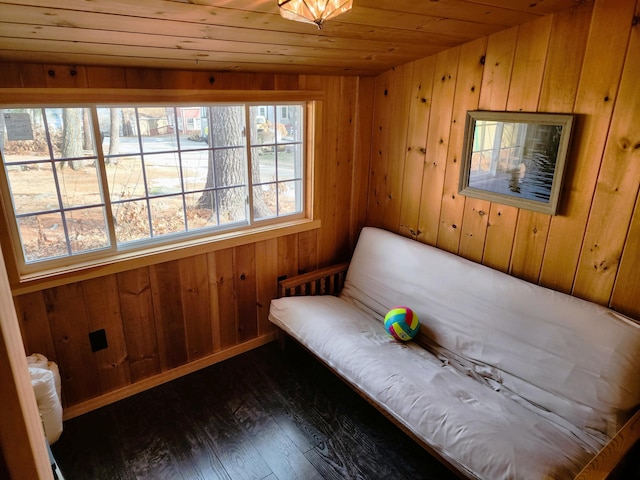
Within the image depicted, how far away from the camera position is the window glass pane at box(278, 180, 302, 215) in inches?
119

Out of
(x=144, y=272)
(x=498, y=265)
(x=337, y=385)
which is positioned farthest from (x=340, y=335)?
(x=144, y=272)

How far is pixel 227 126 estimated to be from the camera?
2643mm

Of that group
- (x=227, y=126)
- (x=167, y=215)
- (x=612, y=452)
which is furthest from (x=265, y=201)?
(x=612, y=452)

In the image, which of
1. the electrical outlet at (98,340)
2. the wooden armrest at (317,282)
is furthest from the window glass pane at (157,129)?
the wooden armrest at (317,282)

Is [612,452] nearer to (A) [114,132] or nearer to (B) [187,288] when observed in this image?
(B) [187,288]

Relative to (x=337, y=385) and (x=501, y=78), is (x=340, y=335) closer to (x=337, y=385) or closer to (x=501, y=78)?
(x=337, y=385)

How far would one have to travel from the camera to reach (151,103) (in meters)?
2.28

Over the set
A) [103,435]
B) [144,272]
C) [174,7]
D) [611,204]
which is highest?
[174,7]

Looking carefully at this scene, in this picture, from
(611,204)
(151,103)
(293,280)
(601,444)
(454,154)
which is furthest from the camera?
(293,280)

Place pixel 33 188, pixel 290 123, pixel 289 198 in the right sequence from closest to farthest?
pixel 33 188 < pixel 290 123 < pixel 289 198

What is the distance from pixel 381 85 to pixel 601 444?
2.46 metres

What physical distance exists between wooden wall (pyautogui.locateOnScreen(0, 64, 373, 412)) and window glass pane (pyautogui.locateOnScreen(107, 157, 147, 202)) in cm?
41

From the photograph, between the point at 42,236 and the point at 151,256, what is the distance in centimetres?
54

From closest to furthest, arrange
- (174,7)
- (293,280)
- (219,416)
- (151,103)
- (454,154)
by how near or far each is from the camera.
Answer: (174,7), (151,103), (219,416), (454,154), (293,280)
